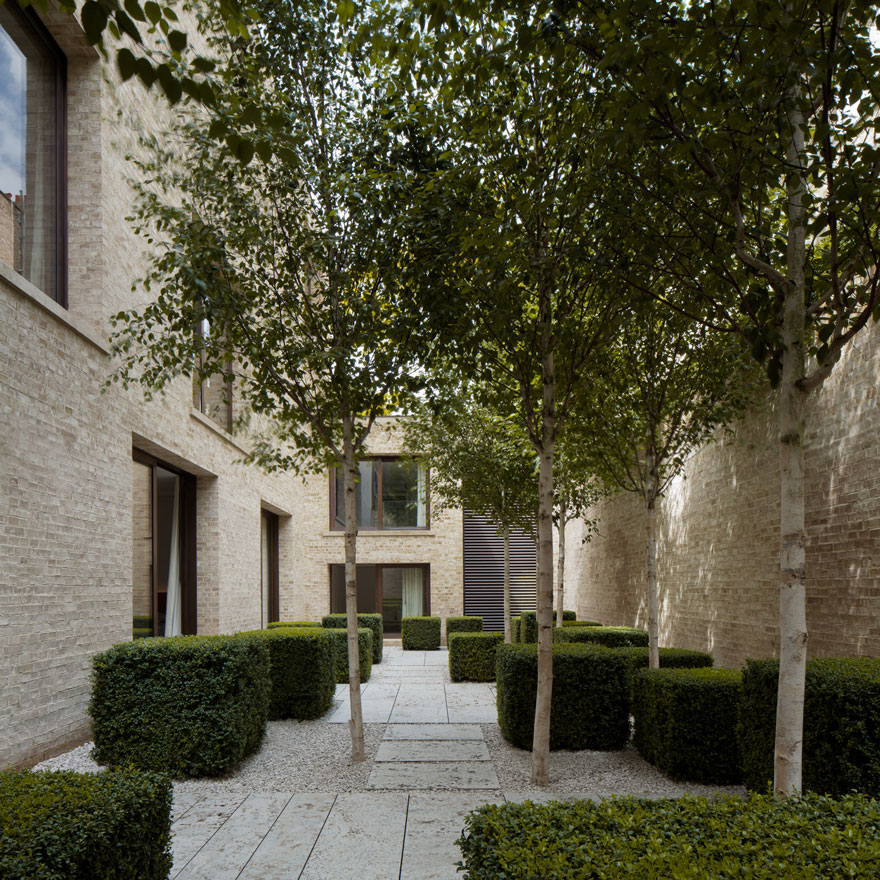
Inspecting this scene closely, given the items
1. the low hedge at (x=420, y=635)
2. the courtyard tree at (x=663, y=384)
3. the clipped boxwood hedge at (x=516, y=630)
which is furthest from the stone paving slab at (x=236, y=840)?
the low hedge at (x=420, y=635)

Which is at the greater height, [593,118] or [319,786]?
[593,118]

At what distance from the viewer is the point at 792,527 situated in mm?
3643

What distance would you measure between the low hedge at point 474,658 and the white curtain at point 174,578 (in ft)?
14.0

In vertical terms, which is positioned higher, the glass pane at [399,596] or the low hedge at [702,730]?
the low hedge at [702,730]

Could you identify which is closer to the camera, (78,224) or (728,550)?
(78,224)

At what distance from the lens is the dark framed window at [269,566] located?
17.0m

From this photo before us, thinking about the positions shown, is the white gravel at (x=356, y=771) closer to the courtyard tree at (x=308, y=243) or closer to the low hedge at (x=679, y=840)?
the courtyard tree at (x=308, y=243)

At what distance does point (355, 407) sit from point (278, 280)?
1332mm

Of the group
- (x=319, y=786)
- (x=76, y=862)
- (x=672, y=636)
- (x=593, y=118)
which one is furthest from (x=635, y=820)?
(x=672, y=636)

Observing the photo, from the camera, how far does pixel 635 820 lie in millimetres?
2701

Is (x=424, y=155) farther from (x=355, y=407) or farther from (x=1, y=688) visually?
(x=1, y=688)

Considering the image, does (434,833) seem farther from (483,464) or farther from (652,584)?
(483,464)

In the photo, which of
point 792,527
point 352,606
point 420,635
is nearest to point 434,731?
point 352,606

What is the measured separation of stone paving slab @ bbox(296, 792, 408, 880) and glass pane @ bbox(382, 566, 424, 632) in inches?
601
